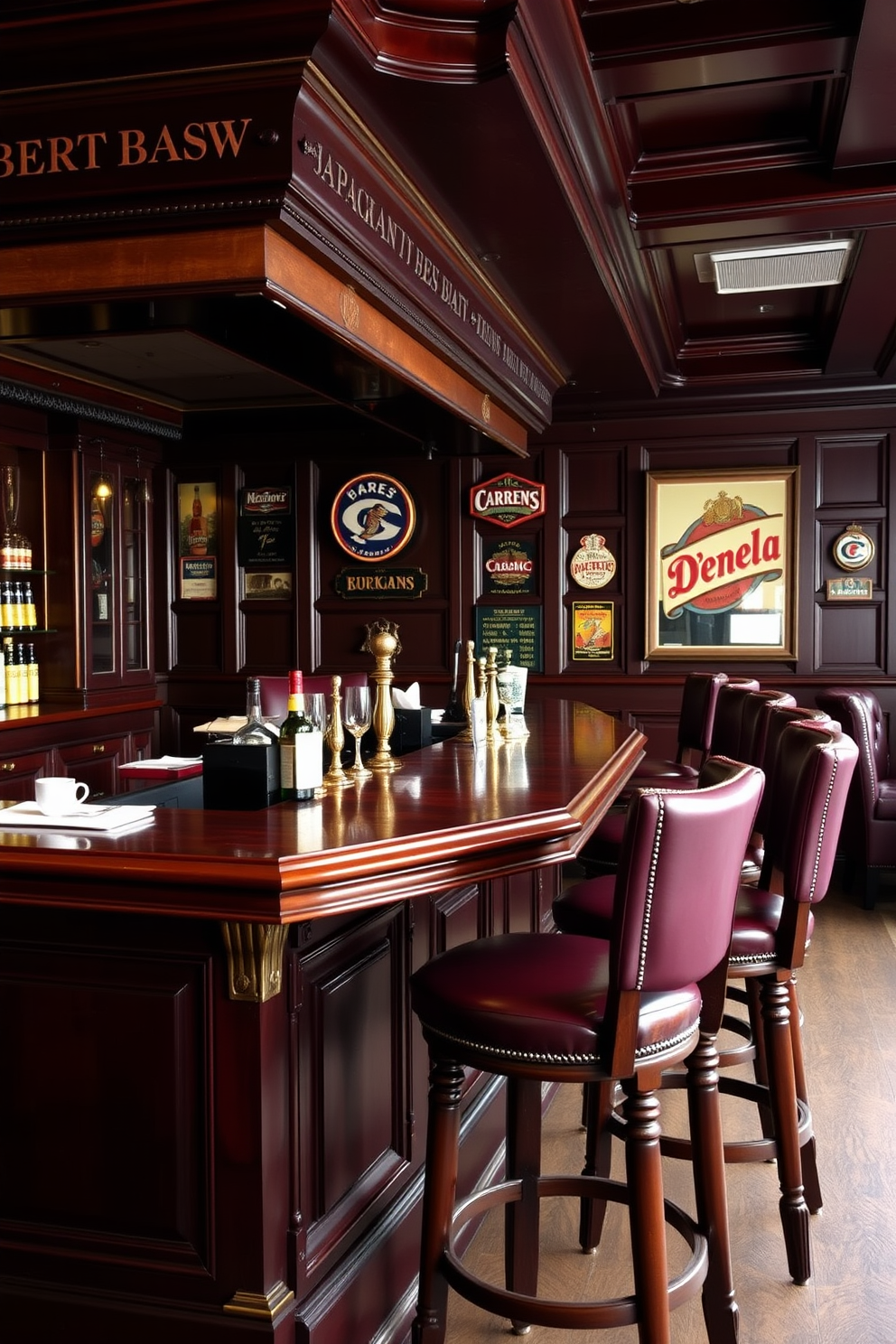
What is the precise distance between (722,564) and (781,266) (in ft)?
6.99

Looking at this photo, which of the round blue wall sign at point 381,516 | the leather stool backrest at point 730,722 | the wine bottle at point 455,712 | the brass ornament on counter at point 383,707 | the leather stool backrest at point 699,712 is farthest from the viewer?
the round blue wall sign at point 381,516

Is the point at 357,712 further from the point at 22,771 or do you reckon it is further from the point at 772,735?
the point at 22,771

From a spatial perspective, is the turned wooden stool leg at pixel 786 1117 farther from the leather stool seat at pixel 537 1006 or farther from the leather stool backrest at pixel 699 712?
the leather stool backrest at pixel 699 712

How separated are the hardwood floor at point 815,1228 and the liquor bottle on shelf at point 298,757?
1186mm

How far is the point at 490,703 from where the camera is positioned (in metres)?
3.88

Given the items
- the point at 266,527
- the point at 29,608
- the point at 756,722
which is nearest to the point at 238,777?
the point at 756,722

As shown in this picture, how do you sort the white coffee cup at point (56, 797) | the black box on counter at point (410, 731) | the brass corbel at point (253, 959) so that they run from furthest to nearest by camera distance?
the black box on counter at point (410, 731)
the white coffee cup at point (56, 797)
the brass corbel at point (253, 959)

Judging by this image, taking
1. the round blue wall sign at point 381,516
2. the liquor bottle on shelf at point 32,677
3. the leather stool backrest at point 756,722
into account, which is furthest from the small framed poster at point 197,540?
the leather stool backrest at point 756,722

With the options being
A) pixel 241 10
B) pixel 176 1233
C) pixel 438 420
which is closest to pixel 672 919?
pixel 176 1233

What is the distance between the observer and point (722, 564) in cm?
654

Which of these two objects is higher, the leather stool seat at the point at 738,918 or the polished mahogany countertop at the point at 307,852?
the polished mahogany countertop at the point at 307,852

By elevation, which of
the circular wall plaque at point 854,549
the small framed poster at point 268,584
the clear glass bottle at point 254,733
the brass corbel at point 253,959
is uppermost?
the circular wall plaque at point 854,549

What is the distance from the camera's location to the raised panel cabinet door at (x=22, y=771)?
538 cm

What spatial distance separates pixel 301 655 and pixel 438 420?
2150 mm
